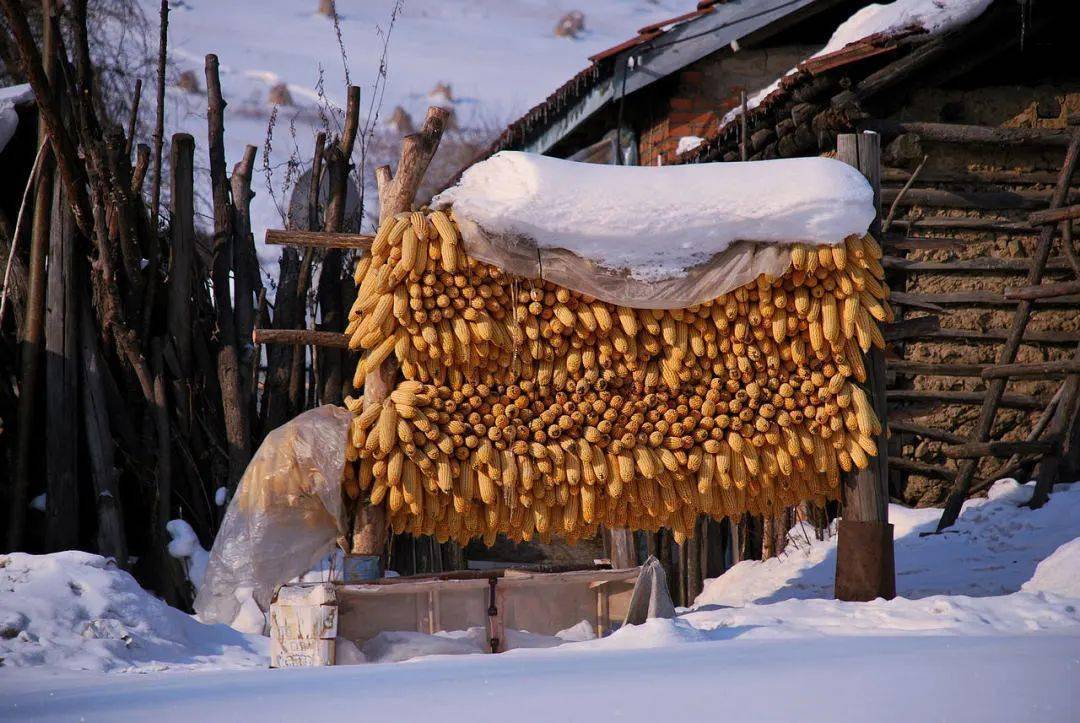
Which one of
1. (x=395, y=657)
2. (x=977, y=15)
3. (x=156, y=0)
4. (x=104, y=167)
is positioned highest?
(x=156, y=0)

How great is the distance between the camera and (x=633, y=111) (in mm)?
11586

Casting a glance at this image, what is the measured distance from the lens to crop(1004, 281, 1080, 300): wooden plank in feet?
24.0

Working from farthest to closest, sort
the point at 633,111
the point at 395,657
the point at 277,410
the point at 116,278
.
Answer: the point at 633,111 → the point at 277,410 → the point at 116,278 → the point at 395,657

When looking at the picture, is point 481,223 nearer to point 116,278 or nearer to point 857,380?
point 857,380

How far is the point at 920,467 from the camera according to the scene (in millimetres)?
8062

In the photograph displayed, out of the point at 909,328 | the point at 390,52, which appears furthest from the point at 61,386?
the point at 390,52

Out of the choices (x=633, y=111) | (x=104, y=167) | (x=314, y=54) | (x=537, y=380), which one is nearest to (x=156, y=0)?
(x=314, y=54)

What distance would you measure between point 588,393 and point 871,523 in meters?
1.55

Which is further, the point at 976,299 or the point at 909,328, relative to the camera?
the point at 976,299

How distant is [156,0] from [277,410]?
1285 inches

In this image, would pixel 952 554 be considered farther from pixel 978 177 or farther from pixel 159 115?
pixel 159 115

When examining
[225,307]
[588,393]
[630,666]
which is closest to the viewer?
Answer: [630,666]

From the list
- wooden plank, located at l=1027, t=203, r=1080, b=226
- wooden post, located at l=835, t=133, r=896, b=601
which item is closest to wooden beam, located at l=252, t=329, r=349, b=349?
wooden post, located at l=835, t=133, r=896, b=601

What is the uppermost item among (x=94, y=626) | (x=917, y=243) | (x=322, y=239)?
(x=917, y=243)
